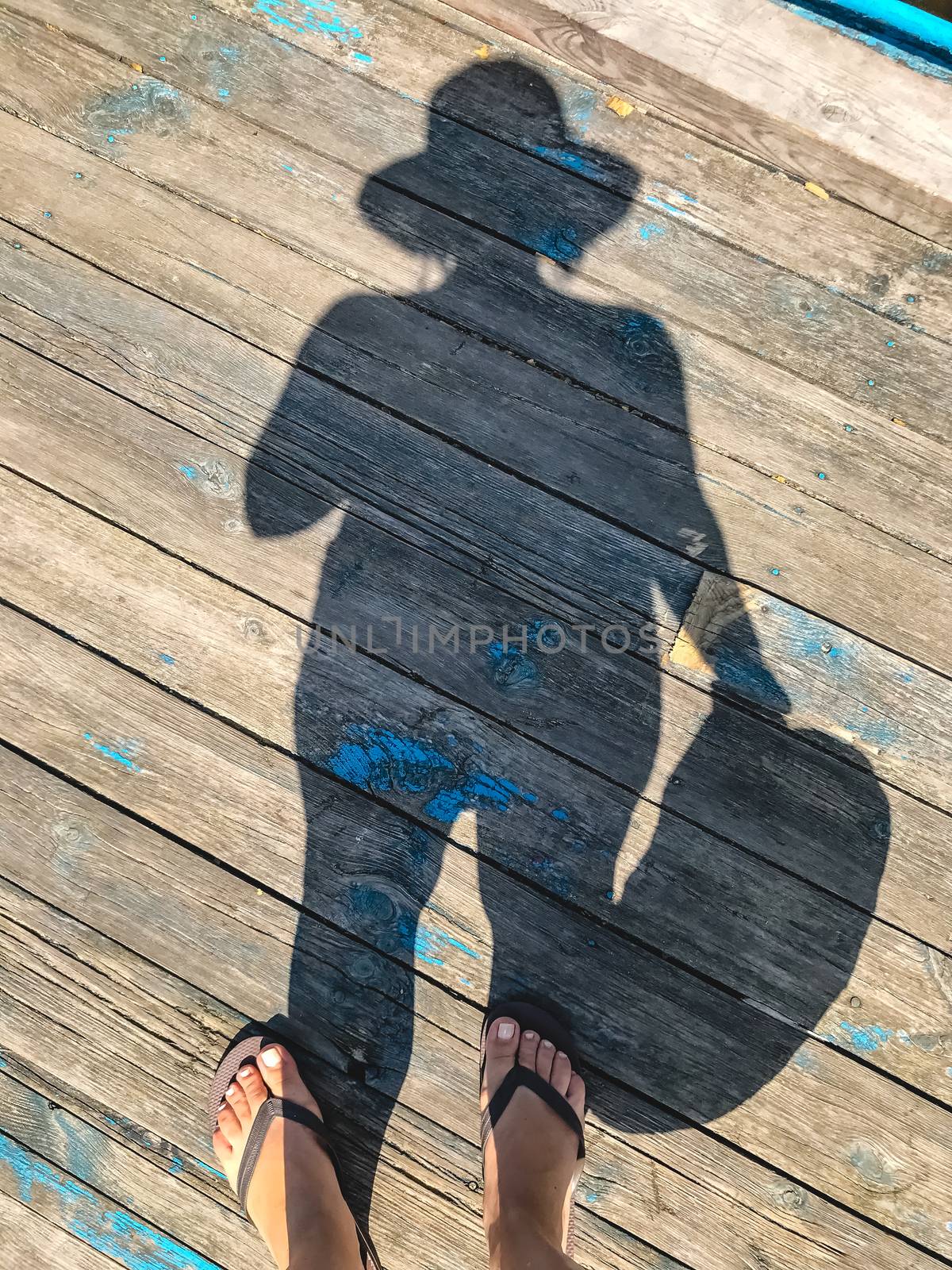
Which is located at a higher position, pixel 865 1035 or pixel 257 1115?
pixel 865 1035

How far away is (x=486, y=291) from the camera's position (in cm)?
188

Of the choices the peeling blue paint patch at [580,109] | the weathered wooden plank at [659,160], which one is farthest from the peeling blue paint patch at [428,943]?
the peeling blue paint patch at [580,109]

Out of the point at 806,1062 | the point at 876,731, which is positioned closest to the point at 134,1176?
the point at 806,1062

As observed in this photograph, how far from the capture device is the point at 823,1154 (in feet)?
5.53

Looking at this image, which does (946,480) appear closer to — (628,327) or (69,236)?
(628,327)

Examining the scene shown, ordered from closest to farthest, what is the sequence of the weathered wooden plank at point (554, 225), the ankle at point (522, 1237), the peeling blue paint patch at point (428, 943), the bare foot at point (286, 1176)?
the ankle at point (522, 1237) → the bare foot at point (286, 1176) → the peeling blue paint patch at point (428, 943) → the weathered wooden plank at point (554, 225)

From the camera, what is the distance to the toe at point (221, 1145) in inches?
67.6

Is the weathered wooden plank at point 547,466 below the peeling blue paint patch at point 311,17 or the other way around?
below

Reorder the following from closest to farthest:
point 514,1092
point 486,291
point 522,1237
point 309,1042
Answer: point 522,1237
point 514,1092
point 309,1042
point 486,291

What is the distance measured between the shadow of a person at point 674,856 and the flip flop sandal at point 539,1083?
5cm

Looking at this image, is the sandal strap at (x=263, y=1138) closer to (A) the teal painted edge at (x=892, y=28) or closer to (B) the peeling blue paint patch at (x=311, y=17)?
(B) the peeling blue paint patch at (x=311, y=17)

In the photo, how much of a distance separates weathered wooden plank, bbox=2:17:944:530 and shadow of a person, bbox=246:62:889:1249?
36mm

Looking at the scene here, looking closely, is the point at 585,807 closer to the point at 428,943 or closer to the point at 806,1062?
the point at 428,943

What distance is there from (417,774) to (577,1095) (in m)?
0.80
